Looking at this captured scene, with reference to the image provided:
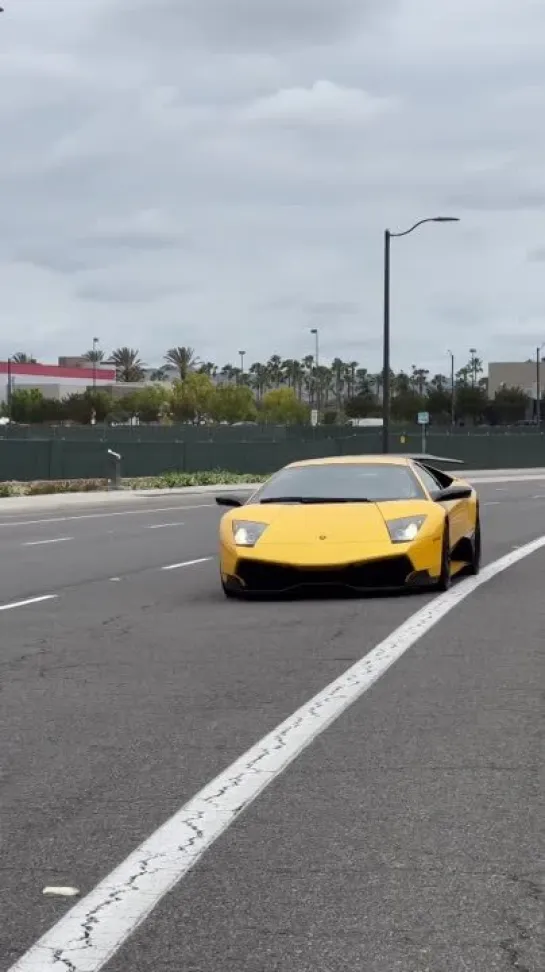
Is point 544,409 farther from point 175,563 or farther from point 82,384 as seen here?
point 175,563

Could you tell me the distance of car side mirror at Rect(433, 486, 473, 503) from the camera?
49.7 feet

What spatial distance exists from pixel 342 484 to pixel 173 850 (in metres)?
9.91

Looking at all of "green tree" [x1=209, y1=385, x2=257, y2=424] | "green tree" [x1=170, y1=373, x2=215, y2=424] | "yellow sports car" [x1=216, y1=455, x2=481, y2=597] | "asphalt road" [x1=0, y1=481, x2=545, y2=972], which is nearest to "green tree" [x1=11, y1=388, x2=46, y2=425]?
"green tree" [x1=170, y1=373, x2=215, y2=424]

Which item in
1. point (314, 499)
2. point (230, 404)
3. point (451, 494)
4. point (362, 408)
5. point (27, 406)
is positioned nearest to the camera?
point (314, 499)

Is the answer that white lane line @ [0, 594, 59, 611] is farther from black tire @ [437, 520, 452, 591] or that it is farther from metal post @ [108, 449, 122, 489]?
→ metal post @ [108, 449, 122, 489]

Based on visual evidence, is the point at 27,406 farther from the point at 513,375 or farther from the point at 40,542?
the point at 40,542

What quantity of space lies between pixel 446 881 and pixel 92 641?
6.65 meters

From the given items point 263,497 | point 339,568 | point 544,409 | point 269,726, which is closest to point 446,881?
point 269,726

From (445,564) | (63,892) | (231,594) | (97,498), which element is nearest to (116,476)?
(97,498)

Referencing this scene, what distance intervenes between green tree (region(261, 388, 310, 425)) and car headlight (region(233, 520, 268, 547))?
14191 centimetres

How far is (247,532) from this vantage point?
14.3 metres

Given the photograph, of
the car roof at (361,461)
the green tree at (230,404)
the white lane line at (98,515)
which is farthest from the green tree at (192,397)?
the car roof at (361,461)

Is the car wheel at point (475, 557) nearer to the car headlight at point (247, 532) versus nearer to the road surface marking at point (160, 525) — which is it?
the car headlight at point (247, 532)

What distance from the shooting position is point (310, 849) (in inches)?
225
